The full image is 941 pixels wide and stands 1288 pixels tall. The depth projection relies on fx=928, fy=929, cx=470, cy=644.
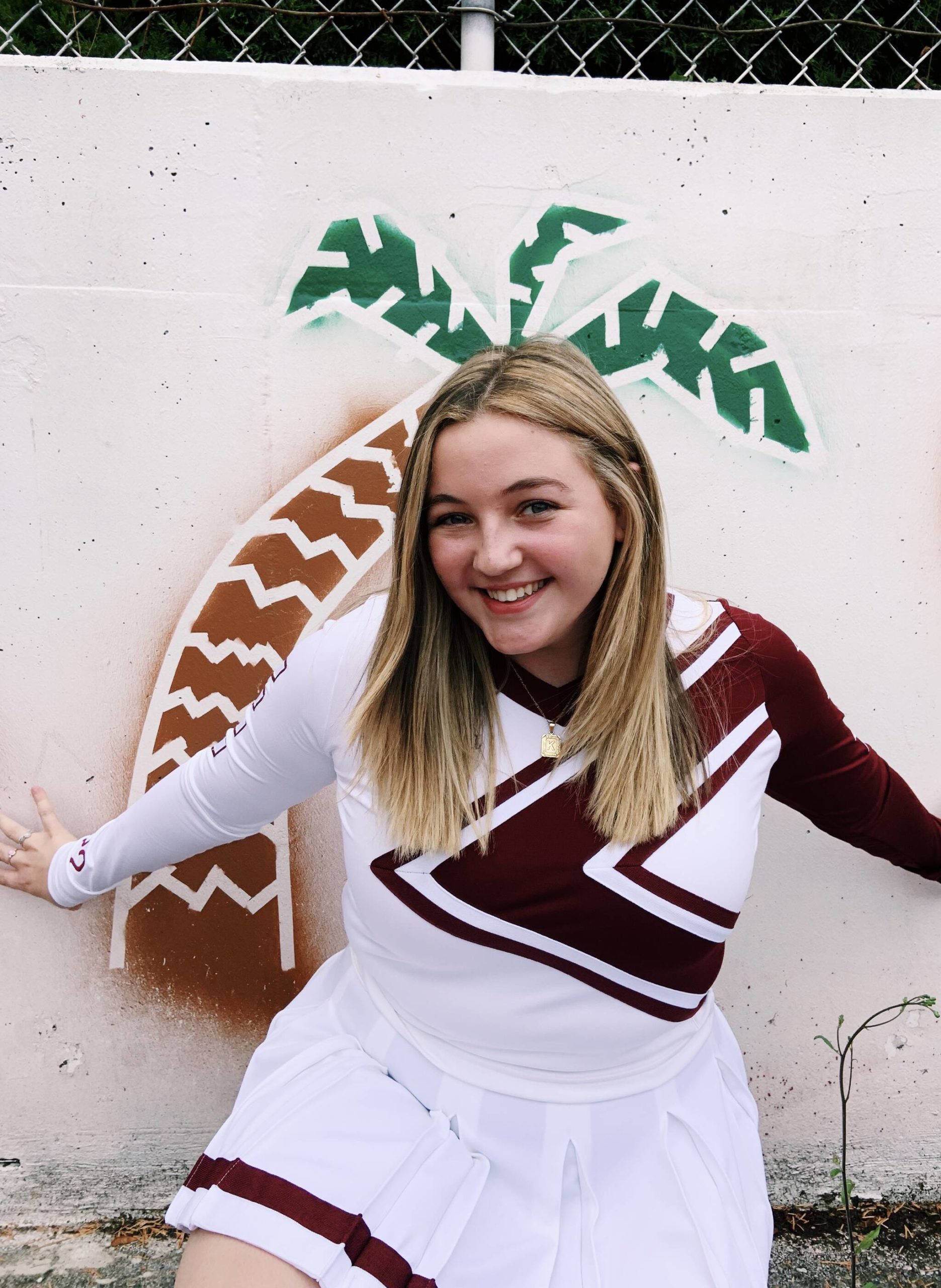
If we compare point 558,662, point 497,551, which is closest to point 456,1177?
point 558,662

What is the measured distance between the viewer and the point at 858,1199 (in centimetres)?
216

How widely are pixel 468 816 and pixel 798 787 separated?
2.12 ft

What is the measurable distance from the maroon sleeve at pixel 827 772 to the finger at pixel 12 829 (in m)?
1.42

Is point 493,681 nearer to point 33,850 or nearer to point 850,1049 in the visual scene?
point 33,850

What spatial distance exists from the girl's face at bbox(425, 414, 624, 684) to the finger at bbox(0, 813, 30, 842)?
109cm

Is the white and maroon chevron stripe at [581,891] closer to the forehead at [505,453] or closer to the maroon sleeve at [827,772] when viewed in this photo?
the maroon sleeve at [827,772]

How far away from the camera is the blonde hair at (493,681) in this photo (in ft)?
4.25

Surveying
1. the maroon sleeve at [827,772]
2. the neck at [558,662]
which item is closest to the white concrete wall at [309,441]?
the maroon sleeve at [827,772]

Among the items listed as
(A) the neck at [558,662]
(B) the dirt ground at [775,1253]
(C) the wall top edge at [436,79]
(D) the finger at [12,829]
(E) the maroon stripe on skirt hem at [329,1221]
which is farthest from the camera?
(B) the dirt ground at [775,1253]

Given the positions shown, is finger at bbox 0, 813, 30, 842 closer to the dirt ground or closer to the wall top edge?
the dirt ground

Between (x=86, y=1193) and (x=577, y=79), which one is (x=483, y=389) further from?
(x=86, y=1193)

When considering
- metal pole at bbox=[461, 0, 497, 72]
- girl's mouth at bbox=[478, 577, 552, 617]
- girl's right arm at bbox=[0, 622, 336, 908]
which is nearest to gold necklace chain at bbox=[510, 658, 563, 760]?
girl's mouth at bbox=[478, 577, 552, 617]

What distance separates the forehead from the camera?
123 cm

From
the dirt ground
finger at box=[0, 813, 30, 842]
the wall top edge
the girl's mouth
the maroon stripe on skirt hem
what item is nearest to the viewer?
the maroon stripe on skirt hem
